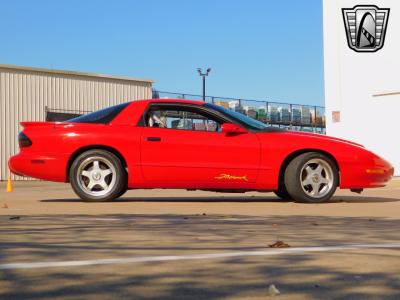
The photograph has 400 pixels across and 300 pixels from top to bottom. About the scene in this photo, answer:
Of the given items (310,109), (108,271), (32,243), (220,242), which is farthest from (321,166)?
(310,109)

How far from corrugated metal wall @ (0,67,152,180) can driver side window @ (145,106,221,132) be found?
18.7 m

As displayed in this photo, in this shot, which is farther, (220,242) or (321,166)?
(321,166)

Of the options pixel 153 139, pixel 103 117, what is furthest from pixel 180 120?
pixel 103 117

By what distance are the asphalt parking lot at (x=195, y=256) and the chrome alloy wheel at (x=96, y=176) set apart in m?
1.94

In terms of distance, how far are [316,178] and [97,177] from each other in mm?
2823

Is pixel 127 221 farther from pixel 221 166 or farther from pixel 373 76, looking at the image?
pixel 373 76

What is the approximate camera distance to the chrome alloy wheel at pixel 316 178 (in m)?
8.88

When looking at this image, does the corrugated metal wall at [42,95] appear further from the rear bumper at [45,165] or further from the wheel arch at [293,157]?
the wheel arch at [293,157]

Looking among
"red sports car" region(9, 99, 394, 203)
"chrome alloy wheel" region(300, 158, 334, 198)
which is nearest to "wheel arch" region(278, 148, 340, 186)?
"red sports car" region(9, 99, 394, 203)

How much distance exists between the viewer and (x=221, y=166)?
29.0 ft

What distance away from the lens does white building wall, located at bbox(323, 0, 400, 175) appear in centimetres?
2548

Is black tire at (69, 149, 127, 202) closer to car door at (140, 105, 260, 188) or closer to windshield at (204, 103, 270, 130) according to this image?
car door at (140, 105, 260, 188)

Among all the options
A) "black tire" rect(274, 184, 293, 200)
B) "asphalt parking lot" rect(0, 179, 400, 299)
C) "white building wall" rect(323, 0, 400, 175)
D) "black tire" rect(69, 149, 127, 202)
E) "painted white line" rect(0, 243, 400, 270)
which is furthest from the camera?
"white building wall" rect(323, 0, 400, 175)

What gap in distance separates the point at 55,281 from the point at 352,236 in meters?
2.56
